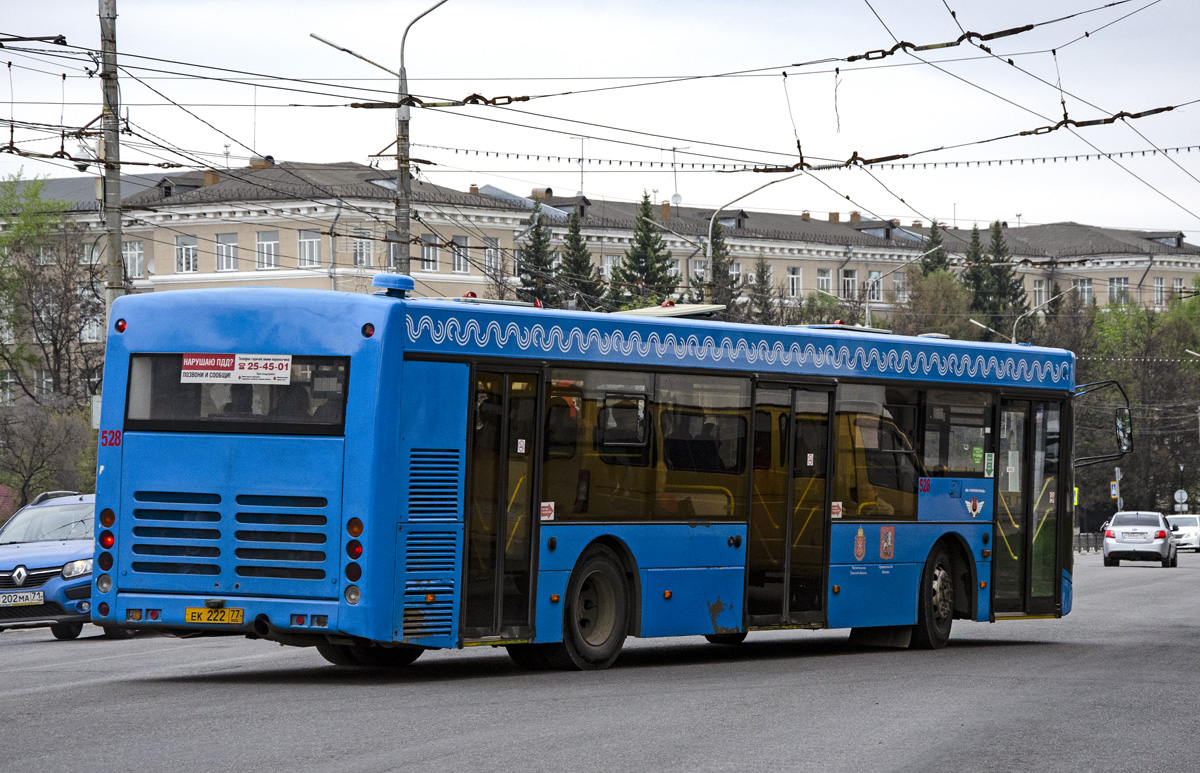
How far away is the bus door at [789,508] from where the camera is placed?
15.4 meters

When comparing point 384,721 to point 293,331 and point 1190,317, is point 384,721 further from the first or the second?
point 1190,317

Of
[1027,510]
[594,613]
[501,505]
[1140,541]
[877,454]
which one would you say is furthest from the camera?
[1140,541]

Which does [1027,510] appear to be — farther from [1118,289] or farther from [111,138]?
[1118,289]

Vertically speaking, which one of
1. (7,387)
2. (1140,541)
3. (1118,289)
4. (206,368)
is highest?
(1118,289)

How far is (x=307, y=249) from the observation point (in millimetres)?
84500

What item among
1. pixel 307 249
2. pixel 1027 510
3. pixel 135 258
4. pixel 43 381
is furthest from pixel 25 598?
pixel 135 258

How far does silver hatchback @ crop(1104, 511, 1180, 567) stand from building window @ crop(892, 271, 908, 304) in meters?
52.9

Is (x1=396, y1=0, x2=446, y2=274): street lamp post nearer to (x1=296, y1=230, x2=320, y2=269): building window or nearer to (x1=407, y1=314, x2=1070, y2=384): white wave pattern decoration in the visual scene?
(x1=407, y1=314, x2=1070, y2=384): white wave pattern decoration

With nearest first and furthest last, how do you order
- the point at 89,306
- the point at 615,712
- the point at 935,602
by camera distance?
the point at 615,712 < the point at 935,602 < the point at 89,306

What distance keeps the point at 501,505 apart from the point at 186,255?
78124 mm

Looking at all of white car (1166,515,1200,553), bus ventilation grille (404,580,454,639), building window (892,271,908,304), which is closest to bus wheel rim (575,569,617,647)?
bus ventilation grille (404,580,454,639)

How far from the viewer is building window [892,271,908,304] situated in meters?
103

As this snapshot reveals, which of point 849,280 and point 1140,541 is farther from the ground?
point 849,280

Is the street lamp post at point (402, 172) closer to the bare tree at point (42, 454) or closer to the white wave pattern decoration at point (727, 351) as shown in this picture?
the white wave pattern decoration at point (727, 351)
